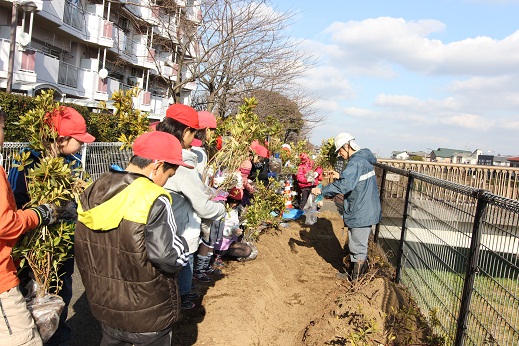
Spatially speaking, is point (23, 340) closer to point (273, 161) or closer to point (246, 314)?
point (246, 314)

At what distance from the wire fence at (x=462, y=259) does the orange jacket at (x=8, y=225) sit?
2906mm

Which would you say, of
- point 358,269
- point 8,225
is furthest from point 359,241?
point 8,225

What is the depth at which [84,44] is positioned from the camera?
70.7ft

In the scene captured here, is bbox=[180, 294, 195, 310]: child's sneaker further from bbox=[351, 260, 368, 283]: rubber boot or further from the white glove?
bbox=[351, 260, 368, 283]: rubber boot

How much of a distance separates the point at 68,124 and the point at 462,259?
3.38 meters

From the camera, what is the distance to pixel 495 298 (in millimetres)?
3016

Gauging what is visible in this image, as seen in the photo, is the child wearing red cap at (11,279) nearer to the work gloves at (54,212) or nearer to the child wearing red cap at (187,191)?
the work gloves at (54,212)

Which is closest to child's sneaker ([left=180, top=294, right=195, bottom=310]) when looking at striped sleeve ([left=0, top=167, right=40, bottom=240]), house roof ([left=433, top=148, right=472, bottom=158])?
striped sleeve ([left=0, top=167, right=40, bottom=240])

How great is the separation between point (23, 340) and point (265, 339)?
94.1 inches

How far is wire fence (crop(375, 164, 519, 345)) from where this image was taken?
2.89 meters

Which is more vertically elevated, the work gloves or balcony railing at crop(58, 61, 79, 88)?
balcony railing at crop(58, 61, 79, 88)

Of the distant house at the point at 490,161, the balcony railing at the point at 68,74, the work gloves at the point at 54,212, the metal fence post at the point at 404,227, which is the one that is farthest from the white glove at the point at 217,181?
the distant house at the point at 490,161

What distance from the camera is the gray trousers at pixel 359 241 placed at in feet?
18.6

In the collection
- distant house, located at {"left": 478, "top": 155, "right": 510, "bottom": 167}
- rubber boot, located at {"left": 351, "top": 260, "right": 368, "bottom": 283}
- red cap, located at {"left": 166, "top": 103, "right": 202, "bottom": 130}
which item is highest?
distant house, located at {"left": 478, "top": 155, "right": 510, "bottom": 167}
